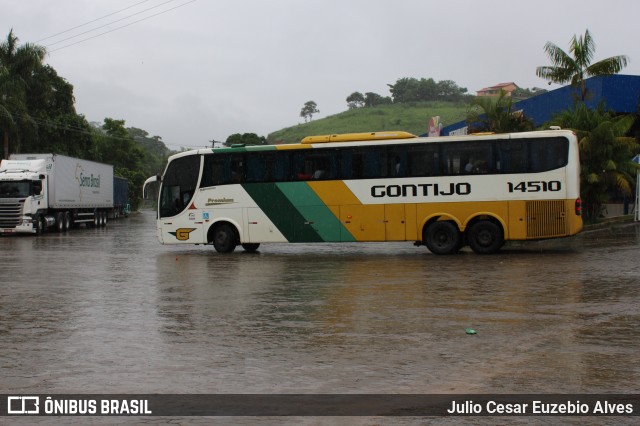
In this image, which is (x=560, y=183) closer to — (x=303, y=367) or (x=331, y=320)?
(x=331, y=320)

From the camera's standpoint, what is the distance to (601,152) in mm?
26688

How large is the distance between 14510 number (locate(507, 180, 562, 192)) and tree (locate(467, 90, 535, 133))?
1064 centimetres

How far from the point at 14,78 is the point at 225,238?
34.5 metres

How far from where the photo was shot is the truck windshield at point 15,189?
113 feet

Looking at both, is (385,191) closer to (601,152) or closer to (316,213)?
(316,213)

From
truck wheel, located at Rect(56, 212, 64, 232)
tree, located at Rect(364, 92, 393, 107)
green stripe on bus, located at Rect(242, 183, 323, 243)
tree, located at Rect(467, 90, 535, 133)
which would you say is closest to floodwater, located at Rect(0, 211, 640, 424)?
green stripe on bus, located at Rect(242, 183, 323, 243)

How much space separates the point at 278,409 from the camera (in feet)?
18.8

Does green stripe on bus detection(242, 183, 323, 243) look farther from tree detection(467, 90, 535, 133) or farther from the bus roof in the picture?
tree detection(467, 90, 535, 133)

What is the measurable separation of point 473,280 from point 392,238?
7.14 meters

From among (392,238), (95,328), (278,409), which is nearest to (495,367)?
(278,409)

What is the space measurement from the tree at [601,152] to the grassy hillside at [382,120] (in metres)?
79.8

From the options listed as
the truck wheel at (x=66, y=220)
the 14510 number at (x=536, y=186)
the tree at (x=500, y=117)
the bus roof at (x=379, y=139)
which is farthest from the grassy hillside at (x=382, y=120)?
the 14510 number at (x=536, y=186)

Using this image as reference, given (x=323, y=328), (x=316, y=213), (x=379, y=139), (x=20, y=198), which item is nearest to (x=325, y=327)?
(x=323, y=328)

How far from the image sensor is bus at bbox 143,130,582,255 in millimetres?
20672
